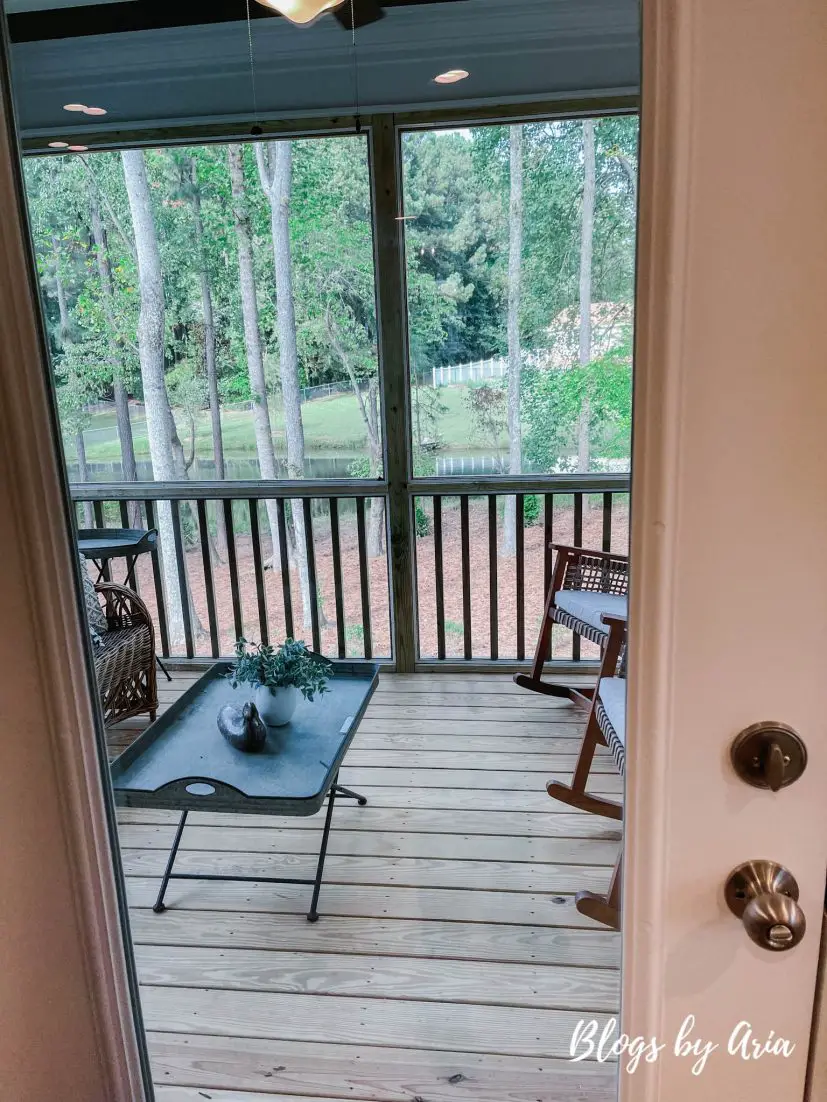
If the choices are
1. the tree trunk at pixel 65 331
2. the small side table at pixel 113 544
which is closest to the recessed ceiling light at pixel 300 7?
the small side table at pixel 113 544

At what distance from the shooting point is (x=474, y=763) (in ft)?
9.65

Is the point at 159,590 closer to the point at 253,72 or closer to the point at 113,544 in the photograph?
the point at 113,544

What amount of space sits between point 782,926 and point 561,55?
3072mm

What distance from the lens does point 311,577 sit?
155 inches

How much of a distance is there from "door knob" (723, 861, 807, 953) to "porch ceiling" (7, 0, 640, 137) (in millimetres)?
2693

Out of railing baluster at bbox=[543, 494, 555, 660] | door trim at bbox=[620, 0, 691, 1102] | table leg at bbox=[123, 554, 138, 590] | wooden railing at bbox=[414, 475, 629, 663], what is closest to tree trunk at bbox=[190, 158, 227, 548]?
table leg at bbox=[123, 554, 138, 590]

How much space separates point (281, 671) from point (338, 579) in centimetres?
156

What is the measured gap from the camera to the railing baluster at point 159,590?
391 centimetres

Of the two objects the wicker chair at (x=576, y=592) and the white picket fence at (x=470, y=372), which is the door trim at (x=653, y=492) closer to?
the wicker chair at (x=576, y=592)

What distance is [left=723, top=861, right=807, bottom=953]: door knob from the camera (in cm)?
66

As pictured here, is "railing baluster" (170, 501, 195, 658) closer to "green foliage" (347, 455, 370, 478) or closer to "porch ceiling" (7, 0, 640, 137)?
"green foliage" (347, 455, 370, 478)

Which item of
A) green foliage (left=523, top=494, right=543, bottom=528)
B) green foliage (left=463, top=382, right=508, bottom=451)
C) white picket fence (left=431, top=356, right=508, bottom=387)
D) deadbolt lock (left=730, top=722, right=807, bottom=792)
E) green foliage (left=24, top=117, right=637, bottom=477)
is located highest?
green foliage (left=24, top=117, right=637, bottom=477)

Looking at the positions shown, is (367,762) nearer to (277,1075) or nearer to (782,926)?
(277,1075)

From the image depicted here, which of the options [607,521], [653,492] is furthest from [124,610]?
[653,492]
